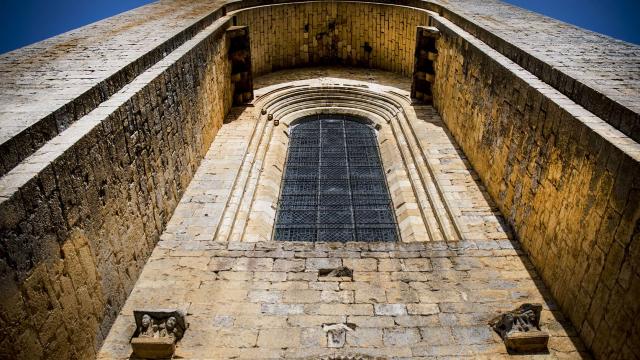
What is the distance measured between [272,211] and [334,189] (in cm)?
123

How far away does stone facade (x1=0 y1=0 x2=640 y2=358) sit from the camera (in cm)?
347

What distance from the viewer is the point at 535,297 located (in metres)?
4.59

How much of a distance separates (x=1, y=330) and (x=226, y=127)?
6.18 metres

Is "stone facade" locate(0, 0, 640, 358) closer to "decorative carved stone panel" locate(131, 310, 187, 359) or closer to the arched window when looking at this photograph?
"decorative carved stone panel" locate(131, 310, 187, 359)

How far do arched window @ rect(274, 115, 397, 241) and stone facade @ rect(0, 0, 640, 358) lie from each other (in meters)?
0.37

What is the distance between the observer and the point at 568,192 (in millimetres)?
4316

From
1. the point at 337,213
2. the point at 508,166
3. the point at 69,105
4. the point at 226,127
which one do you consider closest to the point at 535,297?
the point at 508,166

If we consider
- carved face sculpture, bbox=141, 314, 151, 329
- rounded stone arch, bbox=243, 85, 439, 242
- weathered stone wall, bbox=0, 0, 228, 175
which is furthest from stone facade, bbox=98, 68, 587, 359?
weathered stone wall, bbox=0, 0, 228, 175

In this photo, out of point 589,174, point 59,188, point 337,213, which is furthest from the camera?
point 337,213

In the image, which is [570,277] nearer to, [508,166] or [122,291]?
[508,166]

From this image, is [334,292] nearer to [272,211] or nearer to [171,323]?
[171,323]

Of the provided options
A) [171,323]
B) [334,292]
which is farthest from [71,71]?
[334,292]

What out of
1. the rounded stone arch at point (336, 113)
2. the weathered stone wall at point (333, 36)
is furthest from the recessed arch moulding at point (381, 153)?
the weathered stone wall at point (333, 36)

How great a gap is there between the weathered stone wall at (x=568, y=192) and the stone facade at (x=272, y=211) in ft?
0.07
